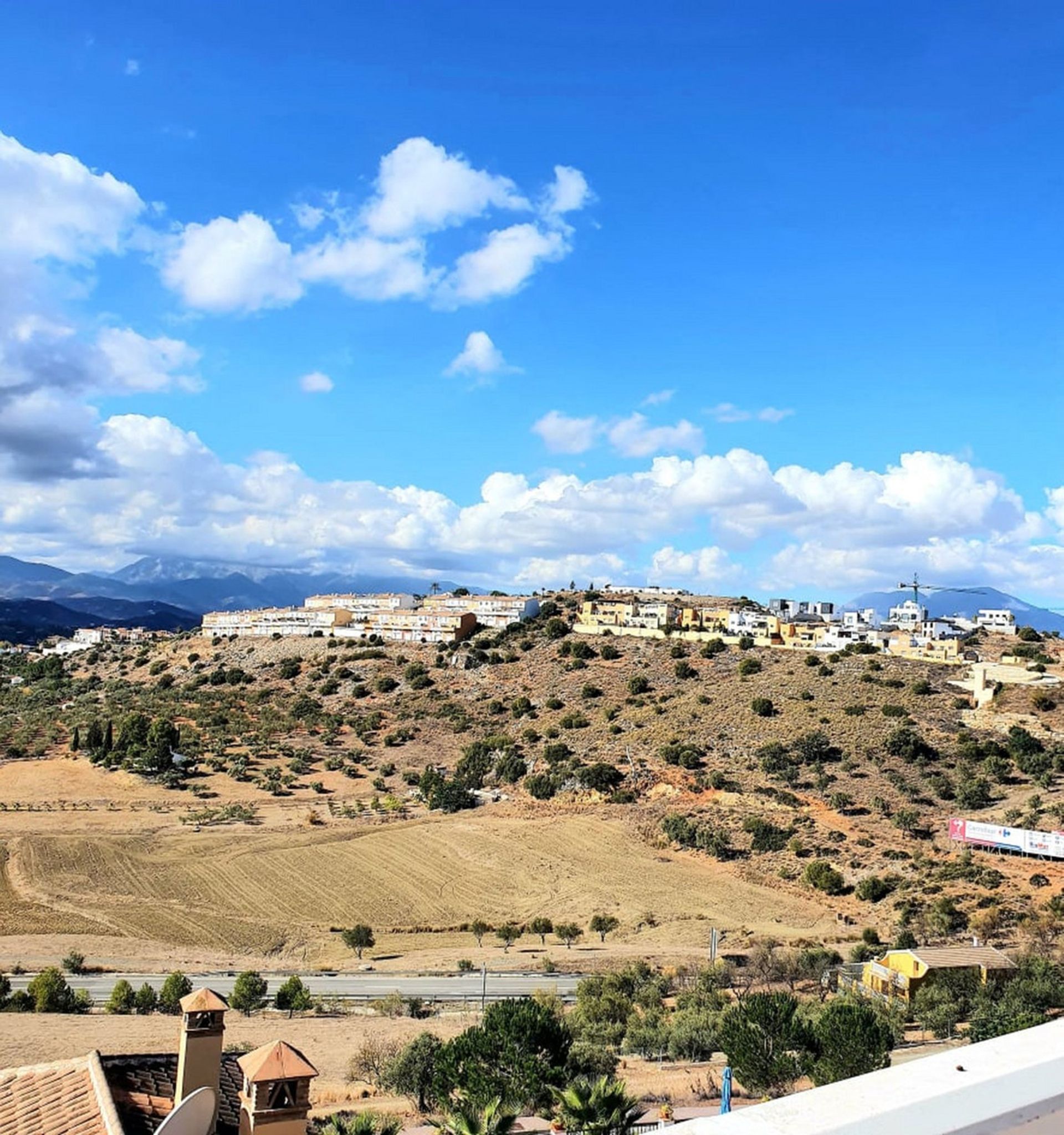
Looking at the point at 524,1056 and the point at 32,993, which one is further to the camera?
the point at 32,993

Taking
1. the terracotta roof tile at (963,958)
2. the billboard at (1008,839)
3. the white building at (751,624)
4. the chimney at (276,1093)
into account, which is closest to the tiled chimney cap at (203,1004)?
the chimney at (276,1093)

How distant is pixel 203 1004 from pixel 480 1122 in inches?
Answer: 172

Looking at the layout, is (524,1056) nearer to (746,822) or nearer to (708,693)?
(746,822)

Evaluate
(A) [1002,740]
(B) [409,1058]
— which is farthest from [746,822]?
(B) [409,1058]

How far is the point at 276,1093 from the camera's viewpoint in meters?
9.09

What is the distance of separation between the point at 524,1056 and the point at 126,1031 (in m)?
10.6

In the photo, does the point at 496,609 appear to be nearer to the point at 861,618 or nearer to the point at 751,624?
the point at 751,624

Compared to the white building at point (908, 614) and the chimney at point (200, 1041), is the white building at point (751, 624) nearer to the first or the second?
the white building at point (908, 614)

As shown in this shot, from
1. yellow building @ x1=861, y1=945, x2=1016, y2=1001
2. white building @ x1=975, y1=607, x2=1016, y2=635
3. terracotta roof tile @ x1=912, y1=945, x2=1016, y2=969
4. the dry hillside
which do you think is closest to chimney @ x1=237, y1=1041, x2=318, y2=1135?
yellow building @ x1=861, y1=945, x2=1016, y2=1001

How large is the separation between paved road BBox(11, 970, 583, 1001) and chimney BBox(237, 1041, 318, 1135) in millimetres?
A: 17433

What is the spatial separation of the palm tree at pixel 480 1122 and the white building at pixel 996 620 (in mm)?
97244

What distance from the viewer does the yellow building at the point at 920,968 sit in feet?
82.6

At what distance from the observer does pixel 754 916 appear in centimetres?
3516

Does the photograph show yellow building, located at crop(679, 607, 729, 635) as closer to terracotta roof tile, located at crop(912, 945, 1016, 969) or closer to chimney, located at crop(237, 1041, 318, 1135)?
terracotta roof tile, located at crop(912, 945, 1016, 969)
